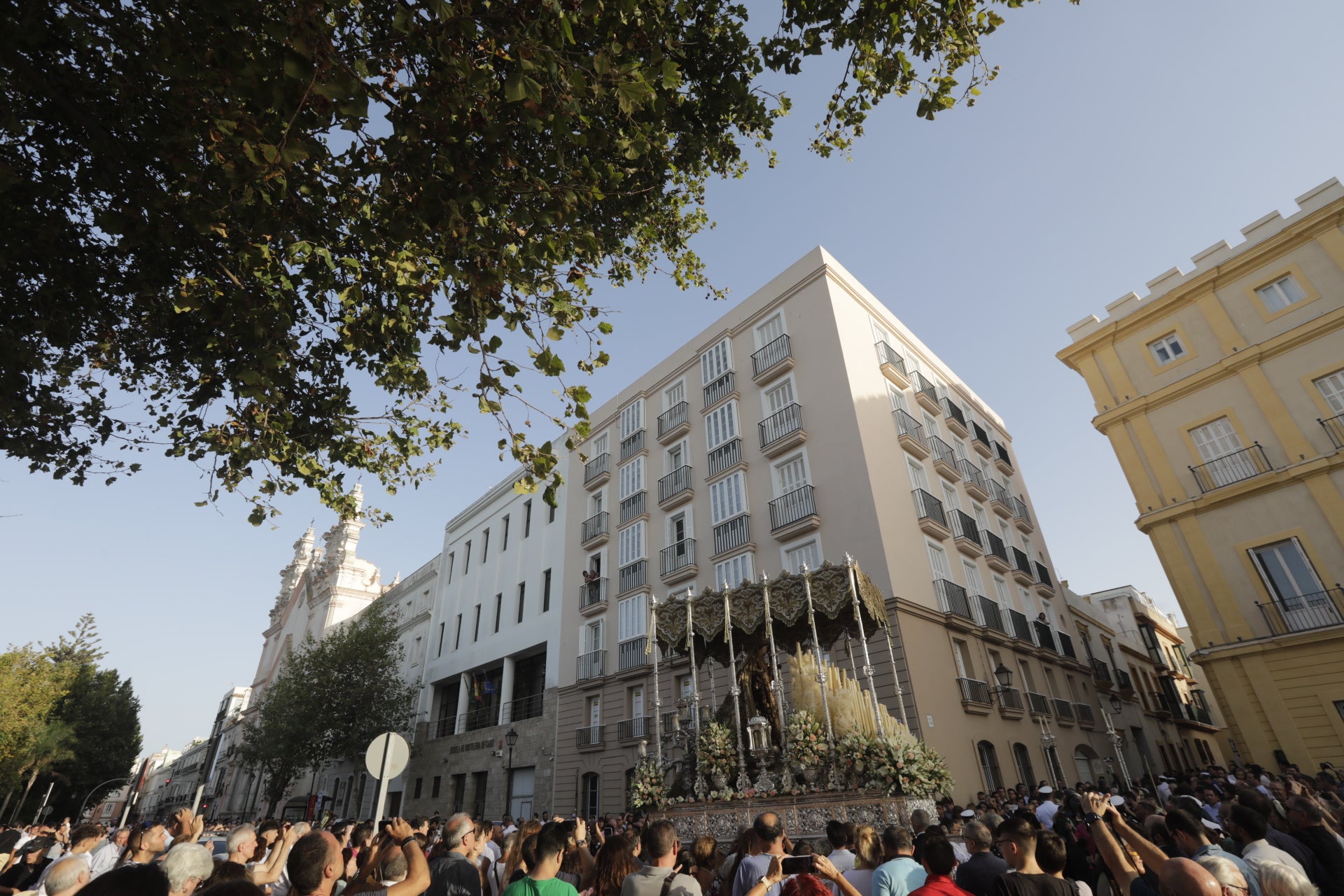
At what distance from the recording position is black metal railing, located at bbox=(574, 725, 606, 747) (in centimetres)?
2114

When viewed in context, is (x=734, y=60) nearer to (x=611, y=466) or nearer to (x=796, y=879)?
(x=796, y=879)

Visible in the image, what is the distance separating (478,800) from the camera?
2617 centimetres

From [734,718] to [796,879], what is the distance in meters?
7.41

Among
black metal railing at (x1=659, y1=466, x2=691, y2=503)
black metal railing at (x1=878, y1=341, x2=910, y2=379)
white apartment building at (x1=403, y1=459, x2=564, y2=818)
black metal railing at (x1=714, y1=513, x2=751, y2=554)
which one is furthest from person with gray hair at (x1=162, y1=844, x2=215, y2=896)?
white apartment building at (x1=403, y1=459, x2=564, y2=818)

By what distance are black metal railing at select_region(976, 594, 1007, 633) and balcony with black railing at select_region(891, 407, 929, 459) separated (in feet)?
14.8

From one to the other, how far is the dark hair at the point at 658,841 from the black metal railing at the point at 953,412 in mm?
21772

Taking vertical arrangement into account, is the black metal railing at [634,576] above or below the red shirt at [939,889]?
above

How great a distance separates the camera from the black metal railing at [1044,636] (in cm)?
2152

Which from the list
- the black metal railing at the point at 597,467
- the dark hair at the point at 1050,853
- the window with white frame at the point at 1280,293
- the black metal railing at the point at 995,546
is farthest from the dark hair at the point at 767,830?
the window with white frame at the point at 1280,293

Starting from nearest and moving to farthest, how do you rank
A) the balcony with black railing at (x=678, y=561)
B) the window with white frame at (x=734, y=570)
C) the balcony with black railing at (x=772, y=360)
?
the window with white frame at (x=734, y=570)
the balcony with black railing at (x=678, y=561)
the balcony with black railing at (x=772, y=360)

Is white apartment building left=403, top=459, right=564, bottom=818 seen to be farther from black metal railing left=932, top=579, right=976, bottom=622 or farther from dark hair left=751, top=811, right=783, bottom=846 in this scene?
dark hair left=751, top=811, right=783, bottom=846

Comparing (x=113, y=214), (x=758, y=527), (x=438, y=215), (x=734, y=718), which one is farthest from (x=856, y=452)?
(x=113, y=214)

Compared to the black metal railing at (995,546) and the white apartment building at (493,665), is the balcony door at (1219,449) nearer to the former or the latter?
the black metal railing at (995,546)

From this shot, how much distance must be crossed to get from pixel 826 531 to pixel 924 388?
7990mm
